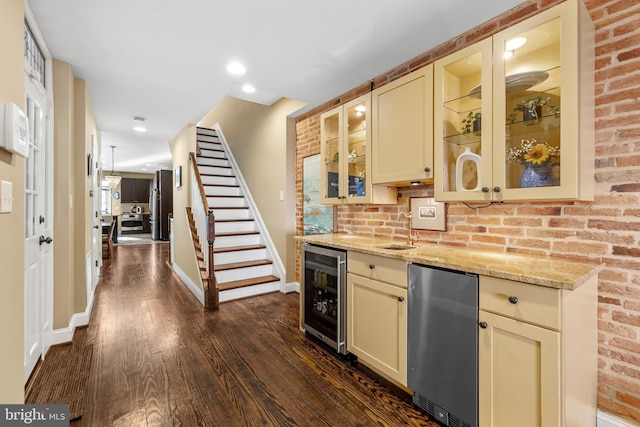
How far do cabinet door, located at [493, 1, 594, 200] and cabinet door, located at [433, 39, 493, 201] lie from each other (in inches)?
2.4

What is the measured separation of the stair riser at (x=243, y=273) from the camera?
12.9ft

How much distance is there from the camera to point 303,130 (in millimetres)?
3912

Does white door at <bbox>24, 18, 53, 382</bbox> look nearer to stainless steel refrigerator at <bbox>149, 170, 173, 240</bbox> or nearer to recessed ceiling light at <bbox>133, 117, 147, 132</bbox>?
recessed ceiling light at <bbox>133, 117, 147, 132</bbox>

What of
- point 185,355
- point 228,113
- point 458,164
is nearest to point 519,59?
point 458,164

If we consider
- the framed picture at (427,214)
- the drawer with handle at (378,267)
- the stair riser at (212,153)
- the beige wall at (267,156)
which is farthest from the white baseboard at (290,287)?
the stair riser at (212,153)

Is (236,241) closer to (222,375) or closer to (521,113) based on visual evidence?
(222,375)

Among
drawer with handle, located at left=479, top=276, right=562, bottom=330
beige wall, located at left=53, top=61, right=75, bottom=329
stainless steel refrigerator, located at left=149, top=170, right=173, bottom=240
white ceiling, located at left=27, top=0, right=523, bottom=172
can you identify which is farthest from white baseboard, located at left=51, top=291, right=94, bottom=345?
stainless steel refrigerator, located at left=149, top=170, right=173, bottom=240

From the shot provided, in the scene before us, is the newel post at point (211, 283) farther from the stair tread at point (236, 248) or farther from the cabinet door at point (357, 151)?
the cabinet door at point (357, 151)

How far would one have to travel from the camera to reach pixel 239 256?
432 centimetres

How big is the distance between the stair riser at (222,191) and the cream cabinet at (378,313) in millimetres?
3686

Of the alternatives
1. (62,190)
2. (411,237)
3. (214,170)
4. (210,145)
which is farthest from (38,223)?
(210,145)

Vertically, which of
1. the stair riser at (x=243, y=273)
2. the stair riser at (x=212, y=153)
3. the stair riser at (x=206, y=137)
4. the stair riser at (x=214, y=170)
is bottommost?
the stair riser at (x=243, y=273)

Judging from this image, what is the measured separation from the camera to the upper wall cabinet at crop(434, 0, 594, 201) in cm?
144

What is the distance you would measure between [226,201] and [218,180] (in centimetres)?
63
